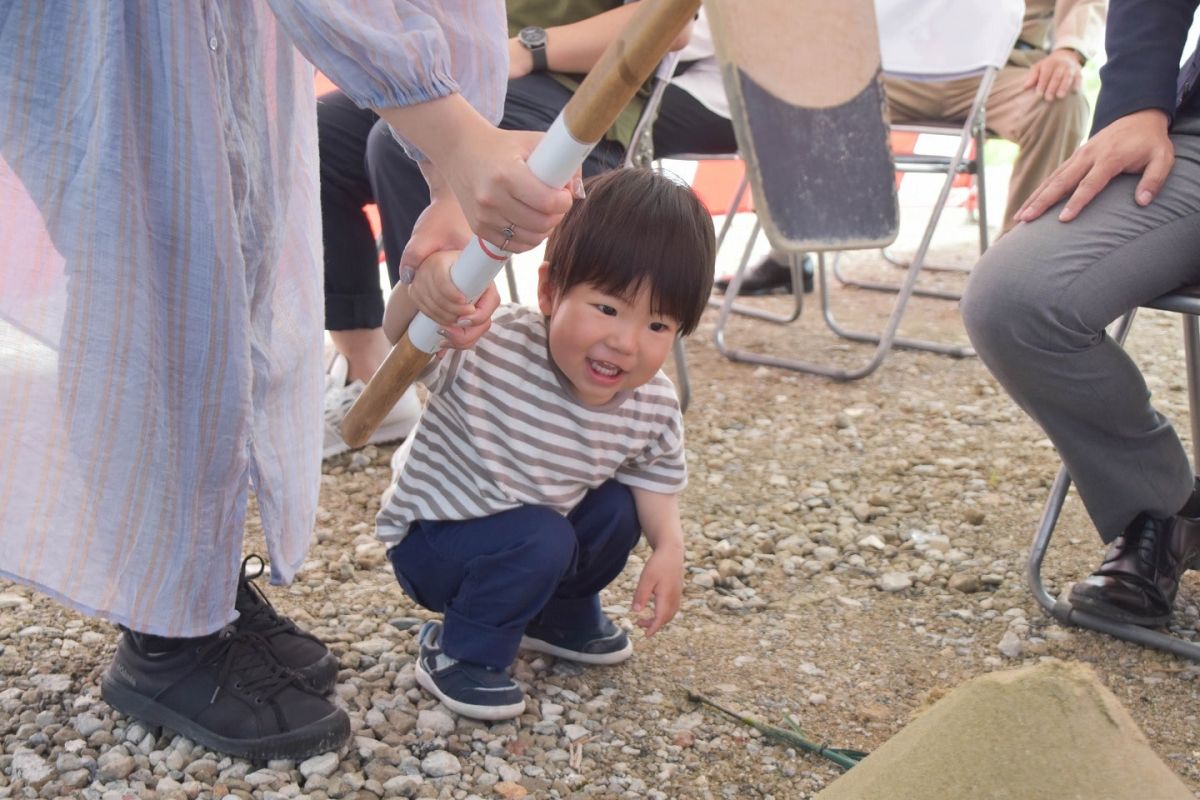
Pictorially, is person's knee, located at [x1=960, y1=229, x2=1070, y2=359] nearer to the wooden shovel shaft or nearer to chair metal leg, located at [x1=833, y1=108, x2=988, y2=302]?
the wooden shovel shaft

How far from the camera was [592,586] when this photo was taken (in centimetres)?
184

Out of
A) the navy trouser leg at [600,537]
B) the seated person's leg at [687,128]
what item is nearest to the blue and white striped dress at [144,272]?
the navy trouser leg at [600,537]

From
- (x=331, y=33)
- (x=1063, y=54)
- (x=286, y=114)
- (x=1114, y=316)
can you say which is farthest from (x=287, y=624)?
(x=1063, y=54)

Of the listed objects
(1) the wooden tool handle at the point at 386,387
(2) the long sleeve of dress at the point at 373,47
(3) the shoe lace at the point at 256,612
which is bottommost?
(3) the shoe lace at the point at 256,612

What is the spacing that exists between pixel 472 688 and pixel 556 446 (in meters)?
0.35

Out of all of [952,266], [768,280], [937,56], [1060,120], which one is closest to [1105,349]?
[937,56]

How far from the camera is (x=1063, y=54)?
397 cm

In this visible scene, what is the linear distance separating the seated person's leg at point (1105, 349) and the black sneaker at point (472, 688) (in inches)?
35.2

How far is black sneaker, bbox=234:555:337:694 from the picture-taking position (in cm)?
169

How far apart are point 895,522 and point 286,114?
1576mm

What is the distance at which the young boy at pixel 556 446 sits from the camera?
1607mm

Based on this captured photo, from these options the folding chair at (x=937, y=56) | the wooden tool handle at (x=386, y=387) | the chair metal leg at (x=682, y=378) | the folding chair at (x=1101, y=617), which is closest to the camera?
the wooden tool handle at (x=386, y=387)

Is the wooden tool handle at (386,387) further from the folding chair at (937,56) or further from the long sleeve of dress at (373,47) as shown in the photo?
the folding chair at (937,56)

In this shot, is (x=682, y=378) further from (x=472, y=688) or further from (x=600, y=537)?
(x=472, y=688)
